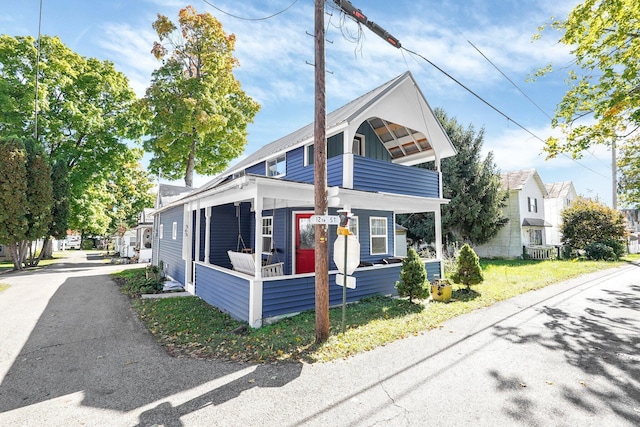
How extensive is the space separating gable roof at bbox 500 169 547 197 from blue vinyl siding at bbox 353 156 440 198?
653 inches

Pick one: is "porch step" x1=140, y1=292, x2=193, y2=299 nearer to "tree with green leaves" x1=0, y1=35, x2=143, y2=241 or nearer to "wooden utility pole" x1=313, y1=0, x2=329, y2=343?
"wooden utility pole" x1=313, y1=0, x2=329, y2=343

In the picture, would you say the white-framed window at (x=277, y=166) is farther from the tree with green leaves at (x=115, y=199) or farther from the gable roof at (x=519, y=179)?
the gable roof at (x=519, y=179)

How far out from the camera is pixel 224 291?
7.97 metres

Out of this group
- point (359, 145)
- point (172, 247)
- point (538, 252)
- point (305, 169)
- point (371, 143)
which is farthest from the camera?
point (538, 252)

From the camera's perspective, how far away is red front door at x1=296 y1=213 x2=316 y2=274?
10.0 meters

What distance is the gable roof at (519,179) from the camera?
23.9 meters

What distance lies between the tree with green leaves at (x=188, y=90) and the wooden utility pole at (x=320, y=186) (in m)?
15.6

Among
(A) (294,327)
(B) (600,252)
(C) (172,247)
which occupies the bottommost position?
(A) (294,327)

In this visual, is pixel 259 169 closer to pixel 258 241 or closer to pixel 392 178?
pixel 392 178

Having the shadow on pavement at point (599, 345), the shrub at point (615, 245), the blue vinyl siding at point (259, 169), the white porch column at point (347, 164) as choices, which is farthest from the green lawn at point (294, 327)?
the shrub at point (615, 245)

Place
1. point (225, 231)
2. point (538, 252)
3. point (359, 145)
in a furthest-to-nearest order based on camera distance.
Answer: point (538, 252) → point (225, 231) → point (359, 145)

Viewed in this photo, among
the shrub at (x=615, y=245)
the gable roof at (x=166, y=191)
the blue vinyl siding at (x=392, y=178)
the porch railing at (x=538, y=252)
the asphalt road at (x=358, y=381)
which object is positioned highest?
the gable roof at (x=166, y=191)

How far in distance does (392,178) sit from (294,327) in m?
5.64

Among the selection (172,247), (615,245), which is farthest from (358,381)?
(615,245)
